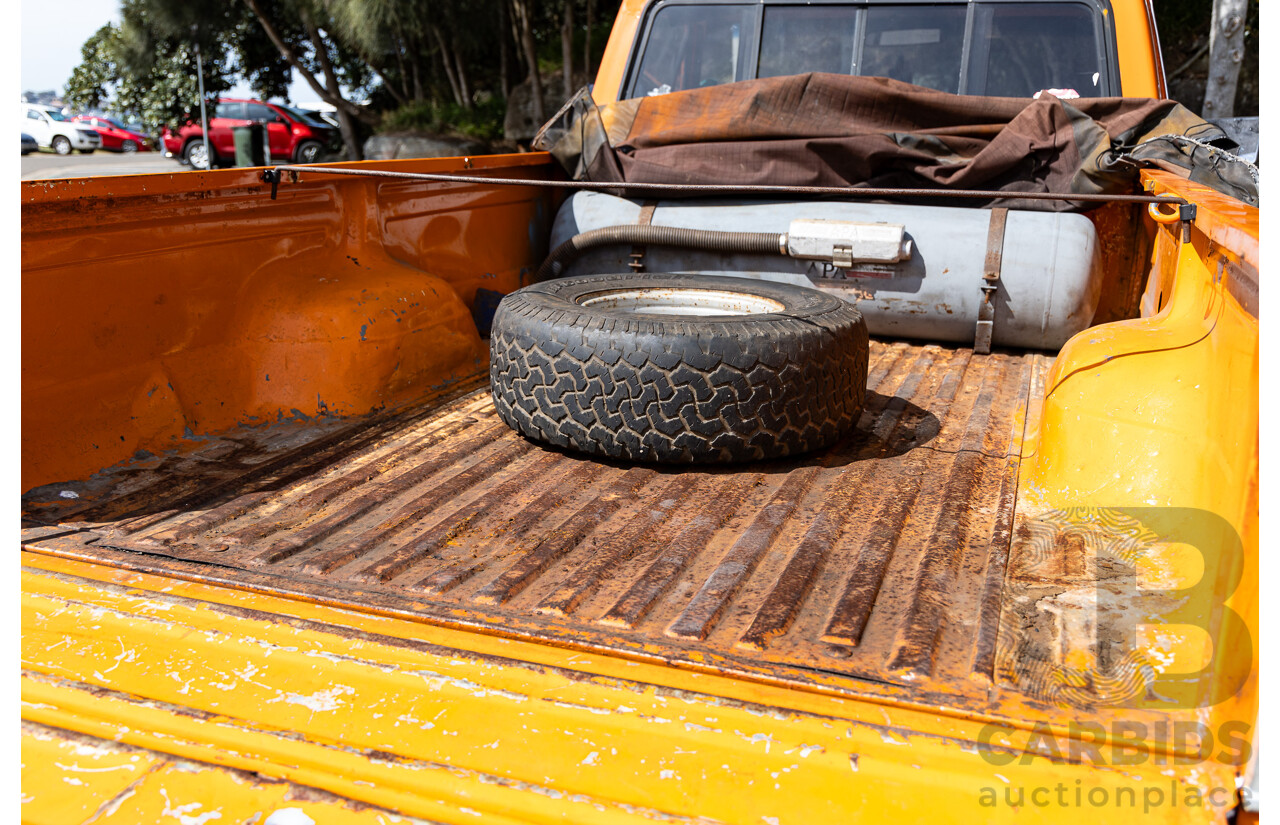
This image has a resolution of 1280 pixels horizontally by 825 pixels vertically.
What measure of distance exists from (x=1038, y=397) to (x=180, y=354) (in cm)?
254

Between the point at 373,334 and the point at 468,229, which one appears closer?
the point at 373,334

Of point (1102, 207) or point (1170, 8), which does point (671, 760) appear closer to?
point (1102, 207)

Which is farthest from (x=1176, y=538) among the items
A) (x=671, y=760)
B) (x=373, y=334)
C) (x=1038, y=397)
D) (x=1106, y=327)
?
(x=373, y=334)

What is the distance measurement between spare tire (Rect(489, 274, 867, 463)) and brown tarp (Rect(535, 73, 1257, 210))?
3.90 feet

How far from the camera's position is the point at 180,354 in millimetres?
2559

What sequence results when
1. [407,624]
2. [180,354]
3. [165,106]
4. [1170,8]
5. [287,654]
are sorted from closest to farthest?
[287,654]
[407,624]
[180,354]
[1170,8]
[165,106]

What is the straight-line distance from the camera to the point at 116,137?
26.5m

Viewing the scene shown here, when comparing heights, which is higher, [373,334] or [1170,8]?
[1170,8]

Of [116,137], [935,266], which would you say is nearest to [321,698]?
[935,266]

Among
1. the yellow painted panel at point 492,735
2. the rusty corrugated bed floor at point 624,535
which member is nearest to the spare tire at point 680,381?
the rusty corrugated bed floor at point 624,535

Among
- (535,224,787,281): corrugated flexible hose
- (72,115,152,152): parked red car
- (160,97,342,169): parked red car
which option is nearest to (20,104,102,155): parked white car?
(72,115,152,152): parked red car

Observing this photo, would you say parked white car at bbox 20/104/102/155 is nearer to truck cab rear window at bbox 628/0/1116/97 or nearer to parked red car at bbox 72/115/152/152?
parked red car at bbox 72/115/152/152

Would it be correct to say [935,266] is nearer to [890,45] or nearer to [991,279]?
[991,279]

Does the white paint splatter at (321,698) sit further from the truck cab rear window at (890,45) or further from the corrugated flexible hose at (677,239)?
the truck cab rear window at (890,45)
